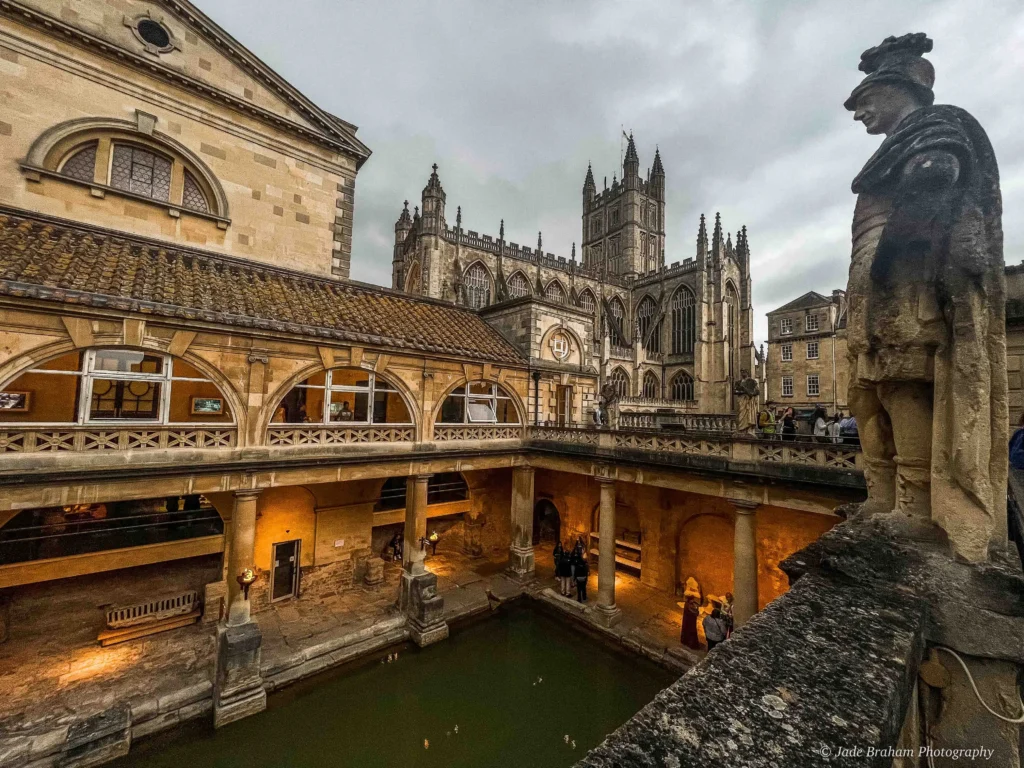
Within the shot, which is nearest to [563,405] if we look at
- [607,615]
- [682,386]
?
[607,615]

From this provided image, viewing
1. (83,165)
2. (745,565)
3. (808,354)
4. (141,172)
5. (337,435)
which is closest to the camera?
(745,565)

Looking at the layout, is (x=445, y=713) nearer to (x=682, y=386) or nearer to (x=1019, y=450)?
(x=1019, y=450)

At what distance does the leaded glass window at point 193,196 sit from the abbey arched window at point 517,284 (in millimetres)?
28634

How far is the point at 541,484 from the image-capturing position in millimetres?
19094

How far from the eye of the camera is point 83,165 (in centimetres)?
1120

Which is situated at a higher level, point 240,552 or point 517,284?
point 517,284

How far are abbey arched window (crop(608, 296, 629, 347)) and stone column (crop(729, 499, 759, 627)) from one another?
3599 cm

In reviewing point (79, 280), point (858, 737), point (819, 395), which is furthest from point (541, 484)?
point (819, 395)

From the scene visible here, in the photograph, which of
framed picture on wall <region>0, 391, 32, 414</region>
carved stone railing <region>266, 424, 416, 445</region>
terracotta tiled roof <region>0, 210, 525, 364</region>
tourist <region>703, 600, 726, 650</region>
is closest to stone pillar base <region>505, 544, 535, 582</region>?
carved stone railing <region>266, 424, 416, 445</region>

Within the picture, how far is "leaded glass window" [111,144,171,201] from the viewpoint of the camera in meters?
11.7

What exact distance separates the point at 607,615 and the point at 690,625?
2276 mm

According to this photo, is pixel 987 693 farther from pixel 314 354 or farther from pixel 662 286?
pixel 662 286

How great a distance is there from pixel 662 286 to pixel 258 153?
4103 centimetres

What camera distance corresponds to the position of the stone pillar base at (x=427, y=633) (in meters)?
11.0
